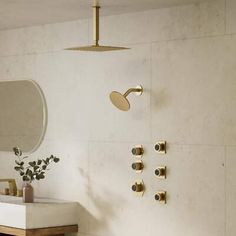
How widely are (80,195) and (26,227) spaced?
458 mm

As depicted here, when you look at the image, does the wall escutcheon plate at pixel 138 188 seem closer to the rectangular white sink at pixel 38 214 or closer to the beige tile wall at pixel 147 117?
the beige tile wall at pixel 147 117

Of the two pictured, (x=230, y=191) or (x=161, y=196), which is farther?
(x=161, y=196)

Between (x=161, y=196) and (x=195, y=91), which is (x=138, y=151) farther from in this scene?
(x=195, y=91)

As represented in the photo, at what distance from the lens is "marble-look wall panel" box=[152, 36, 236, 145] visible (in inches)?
151

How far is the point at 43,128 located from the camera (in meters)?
5.02

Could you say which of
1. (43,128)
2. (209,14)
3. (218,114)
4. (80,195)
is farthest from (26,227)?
(209,14)

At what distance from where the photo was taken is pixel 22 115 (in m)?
5.23

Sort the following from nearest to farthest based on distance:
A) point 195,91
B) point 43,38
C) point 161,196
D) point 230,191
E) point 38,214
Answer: point 230,191 < point 195,91 < point 161,196 < point 38,214 < point 43,38

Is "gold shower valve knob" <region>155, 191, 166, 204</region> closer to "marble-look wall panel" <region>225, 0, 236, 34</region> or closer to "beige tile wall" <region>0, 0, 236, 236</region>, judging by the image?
"beige tile wall" <region>0, 0, 236, 236</region>

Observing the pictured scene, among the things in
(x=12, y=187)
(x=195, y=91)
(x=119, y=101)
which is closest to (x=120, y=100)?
(x=119, y=101)

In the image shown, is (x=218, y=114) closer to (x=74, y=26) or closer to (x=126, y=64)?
(x=126, y=64)

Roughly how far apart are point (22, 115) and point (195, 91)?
1700 millimetres

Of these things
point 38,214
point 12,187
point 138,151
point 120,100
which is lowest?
point 38,214

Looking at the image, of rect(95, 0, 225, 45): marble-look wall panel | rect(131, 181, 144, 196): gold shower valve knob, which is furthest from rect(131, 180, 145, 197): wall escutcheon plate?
rect(95, 0, 225, 45): marble-look wall panel
